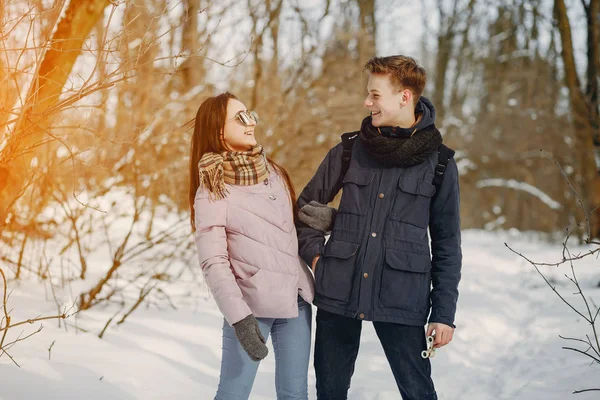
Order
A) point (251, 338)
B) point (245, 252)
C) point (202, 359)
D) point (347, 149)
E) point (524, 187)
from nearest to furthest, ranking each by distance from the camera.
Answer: point (251, 338), point (245, 252), point (347, 149), point (202, 359), point (524, 187)

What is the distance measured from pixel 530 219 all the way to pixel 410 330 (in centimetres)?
2110

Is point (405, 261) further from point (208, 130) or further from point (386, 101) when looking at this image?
point (208, 130)

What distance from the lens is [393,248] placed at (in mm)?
2514

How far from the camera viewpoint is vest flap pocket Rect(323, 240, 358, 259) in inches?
101

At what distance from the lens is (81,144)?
6.95m

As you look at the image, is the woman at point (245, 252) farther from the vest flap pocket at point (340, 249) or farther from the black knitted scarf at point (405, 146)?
the black knitted scarf at point (405, 146)

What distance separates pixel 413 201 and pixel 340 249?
371 mm

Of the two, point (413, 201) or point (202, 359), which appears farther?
point (202, 359)

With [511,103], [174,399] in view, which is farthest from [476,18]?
[174,399]

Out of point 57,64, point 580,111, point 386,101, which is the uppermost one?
point 580,111

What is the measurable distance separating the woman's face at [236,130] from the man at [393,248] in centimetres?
49

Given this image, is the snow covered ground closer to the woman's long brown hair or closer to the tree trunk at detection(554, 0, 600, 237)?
the woman's long brown hair

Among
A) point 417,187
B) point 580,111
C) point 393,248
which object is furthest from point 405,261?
point 580,111

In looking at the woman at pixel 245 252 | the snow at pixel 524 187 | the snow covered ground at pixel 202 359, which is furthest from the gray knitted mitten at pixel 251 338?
the snow at pixel 524 187
